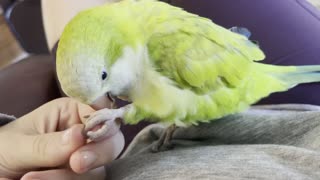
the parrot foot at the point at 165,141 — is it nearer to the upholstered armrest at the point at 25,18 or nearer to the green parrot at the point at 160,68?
the green parrot at the point at 160,68

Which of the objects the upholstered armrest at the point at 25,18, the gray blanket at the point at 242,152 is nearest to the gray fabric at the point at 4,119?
the gray blanket at the point at 242,152

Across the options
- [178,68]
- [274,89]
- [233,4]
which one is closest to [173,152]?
[178,68]

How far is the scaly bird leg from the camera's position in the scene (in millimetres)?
449

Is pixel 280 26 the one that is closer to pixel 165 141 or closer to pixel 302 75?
pixel 302 75

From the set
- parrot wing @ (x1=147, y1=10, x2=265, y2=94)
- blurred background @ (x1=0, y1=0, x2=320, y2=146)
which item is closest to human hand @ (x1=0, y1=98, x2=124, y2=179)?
parrot wing @ (x1=147, y1=10, x2=265, y2=94)

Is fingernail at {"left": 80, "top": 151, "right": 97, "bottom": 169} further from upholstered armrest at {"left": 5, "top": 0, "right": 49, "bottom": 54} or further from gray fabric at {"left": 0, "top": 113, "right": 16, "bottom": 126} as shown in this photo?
upholstered armrest at {"left": 5, "top": 0, "right": 49, "bottom": 54}

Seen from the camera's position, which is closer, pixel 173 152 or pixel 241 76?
pixel 173 152

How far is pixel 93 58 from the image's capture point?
42cm

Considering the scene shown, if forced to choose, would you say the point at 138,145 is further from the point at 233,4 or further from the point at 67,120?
the point at 233,4

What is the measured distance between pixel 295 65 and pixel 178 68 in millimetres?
218

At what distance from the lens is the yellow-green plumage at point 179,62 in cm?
50

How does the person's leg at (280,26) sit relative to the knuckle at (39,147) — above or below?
above

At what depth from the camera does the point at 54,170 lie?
17.5 inches

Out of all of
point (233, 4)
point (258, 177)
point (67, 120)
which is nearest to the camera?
point (258, 177)
